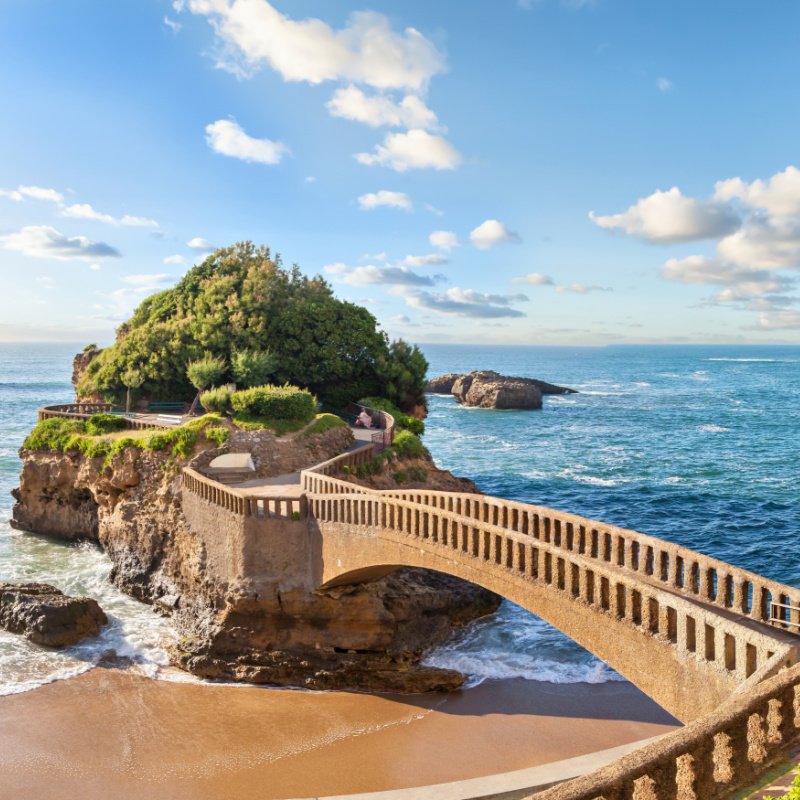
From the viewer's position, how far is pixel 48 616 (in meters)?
24.8

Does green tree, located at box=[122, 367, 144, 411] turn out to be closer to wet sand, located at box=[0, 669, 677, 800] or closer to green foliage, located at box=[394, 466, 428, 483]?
green foliage, located at box=[394, 466, 428, 483]

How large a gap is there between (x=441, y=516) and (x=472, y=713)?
6.92 m

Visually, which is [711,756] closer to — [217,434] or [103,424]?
[217,434]

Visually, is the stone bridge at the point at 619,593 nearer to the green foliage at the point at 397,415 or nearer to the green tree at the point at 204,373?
the green foliage at the point at 397,415

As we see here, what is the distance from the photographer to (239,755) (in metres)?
18.5

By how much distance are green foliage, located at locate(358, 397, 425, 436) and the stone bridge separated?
12.5 metres

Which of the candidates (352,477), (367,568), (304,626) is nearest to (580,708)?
(367,568)

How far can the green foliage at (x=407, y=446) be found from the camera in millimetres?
32344

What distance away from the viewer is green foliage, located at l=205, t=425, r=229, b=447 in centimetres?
3039

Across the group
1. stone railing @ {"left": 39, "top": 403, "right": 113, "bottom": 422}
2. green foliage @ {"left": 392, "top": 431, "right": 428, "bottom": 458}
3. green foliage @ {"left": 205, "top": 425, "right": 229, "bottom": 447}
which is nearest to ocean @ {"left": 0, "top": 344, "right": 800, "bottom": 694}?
stone railing @ {"left": 39, "top": 403, "right": 113, "bottom": 422}

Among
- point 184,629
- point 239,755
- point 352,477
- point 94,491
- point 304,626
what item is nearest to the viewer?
point 239,755

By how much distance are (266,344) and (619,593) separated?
32467 millimetres

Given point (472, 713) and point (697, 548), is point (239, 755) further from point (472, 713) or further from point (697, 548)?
point (697, 548)

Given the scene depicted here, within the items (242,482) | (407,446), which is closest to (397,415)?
(407,446)
